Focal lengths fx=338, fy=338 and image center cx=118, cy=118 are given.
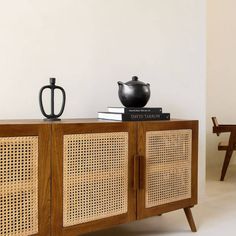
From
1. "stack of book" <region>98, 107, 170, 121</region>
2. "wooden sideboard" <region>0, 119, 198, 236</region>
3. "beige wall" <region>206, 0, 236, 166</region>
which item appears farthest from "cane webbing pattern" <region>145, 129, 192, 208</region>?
"beige wall" <region>206, 0, 236, 166</region>

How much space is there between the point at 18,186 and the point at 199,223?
1.32 metres

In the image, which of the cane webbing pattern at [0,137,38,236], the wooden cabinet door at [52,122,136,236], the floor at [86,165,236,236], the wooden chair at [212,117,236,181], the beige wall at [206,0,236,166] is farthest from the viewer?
the beige wall at [206,0,236,166]

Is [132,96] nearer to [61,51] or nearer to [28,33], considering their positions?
[61,51]

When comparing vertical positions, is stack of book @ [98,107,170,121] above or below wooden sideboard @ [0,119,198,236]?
above

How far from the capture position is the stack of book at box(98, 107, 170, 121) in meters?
1.83

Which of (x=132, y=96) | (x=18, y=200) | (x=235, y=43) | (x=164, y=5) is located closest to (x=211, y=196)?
(x=132, y=96)

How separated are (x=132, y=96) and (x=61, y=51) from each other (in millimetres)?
538

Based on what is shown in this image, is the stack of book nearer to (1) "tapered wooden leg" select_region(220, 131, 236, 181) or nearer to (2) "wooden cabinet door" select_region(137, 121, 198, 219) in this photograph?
(2) "wooden cabinet door" select_region(137, 121, 198, 219)

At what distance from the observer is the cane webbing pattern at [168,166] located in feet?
6.10

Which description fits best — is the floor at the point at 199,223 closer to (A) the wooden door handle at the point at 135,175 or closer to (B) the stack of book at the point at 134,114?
(A) the wooden door handle at the point at 135,175

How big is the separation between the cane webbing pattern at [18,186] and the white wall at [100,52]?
55 cm

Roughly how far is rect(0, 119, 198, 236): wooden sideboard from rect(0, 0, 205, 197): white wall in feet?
1.48

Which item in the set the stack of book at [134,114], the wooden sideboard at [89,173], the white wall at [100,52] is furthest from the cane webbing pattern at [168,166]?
the white wall at [100,52]

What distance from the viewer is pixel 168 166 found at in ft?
6.39
